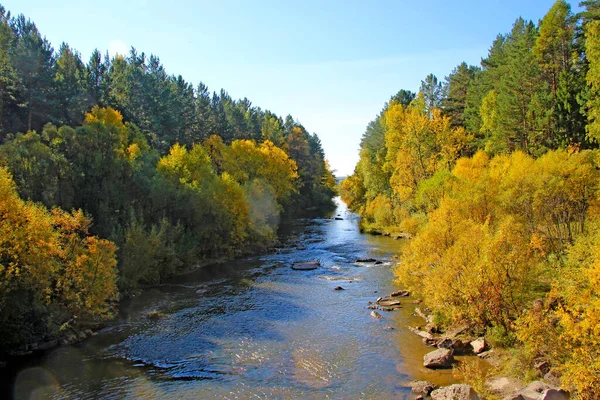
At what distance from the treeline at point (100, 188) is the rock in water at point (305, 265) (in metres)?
9.73

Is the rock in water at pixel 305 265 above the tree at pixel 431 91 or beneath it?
beneath

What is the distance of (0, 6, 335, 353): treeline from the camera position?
25.5 metres

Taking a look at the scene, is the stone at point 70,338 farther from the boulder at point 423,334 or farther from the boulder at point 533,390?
the boulder at point 533,390

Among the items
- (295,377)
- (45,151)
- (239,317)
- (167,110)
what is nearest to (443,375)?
(295,377)

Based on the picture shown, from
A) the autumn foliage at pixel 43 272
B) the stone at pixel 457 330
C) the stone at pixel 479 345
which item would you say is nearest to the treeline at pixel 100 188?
the autumn foliage at pixel 43 272

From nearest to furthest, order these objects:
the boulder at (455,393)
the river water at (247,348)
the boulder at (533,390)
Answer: the boulder at (533,390) → the boulder at (455,393) → the river water at (247,348)

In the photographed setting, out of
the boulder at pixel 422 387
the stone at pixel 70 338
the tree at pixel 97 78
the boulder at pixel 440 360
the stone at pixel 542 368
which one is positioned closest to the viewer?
the stone at pixel 542 368

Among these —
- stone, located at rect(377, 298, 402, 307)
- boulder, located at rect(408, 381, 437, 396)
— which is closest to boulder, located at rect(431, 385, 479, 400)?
boulder, located at rect(408, 381, 437, 396)

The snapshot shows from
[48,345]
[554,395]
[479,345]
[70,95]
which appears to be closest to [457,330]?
[479,345]

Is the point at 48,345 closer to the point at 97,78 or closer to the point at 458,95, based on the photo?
the point at 97,78

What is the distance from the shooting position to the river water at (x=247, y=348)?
2106cm

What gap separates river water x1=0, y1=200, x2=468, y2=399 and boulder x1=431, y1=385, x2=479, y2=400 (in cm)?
144

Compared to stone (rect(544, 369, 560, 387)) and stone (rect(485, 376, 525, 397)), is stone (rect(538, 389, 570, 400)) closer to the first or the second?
stone (rect(544, 369, 560, 387))

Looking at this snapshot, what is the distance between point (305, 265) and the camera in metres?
46.2
